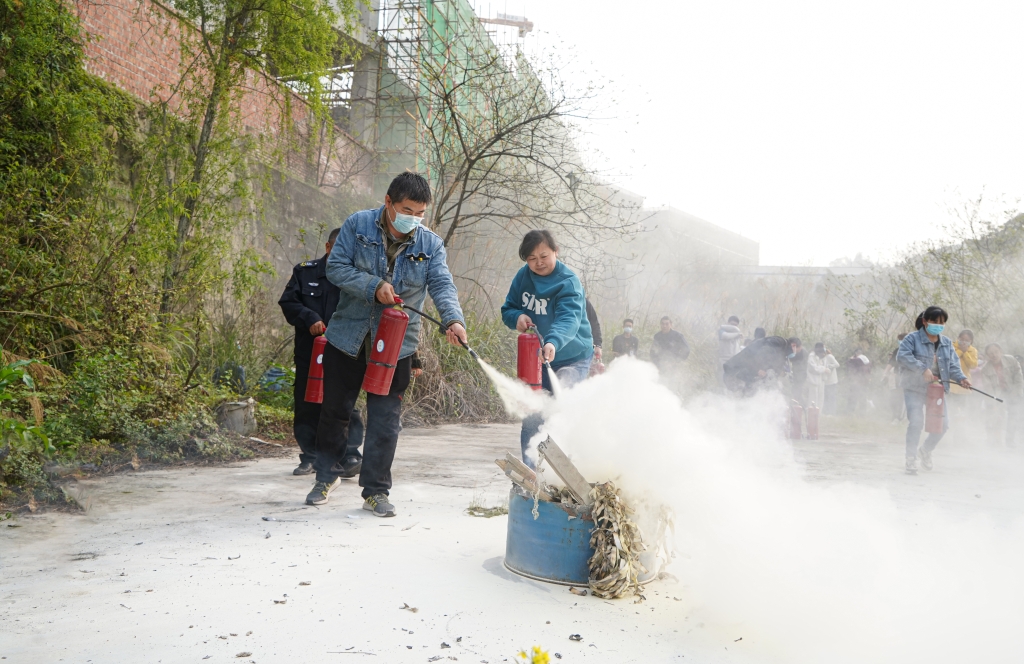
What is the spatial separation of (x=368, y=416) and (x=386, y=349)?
48 cm

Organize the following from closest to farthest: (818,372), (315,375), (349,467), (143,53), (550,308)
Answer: (550,308) → (315,375) → (349,467) → (143,53) → (818,372)

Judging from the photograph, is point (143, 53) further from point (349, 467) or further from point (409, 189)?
point (409, 189)

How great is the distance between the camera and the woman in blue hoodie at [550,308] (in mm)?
4441

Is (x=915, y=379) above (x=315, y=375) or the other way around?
above

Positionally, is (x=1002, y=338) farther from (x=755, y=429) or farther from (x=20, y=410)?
(x=20, y=410)

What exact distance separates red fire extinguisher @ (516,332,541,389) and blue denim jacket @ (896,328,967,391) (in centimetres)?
538

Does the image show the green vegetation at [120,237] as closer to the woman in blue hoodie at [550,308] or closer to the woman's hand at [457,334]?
the woman's hand at [457,334]

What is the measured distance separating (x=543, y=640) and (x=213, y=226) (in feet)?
21.4

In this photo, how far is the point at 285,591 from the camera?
9.76ft

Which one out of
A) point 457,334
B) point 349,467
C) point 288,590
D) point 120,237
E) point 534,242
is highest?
point 120,237

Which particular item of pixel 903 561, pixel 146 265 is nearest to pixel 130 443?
pixel 146 265

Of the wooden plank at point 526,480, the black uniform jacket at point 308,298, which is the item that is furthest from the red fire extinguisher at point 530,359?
the black uniform jacket at point 308,298

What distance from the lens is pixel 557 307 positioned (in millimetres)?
4520

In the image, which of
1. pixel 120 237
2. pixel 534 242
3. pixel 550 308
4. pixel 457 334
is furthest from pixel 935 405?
pixel 120 237
